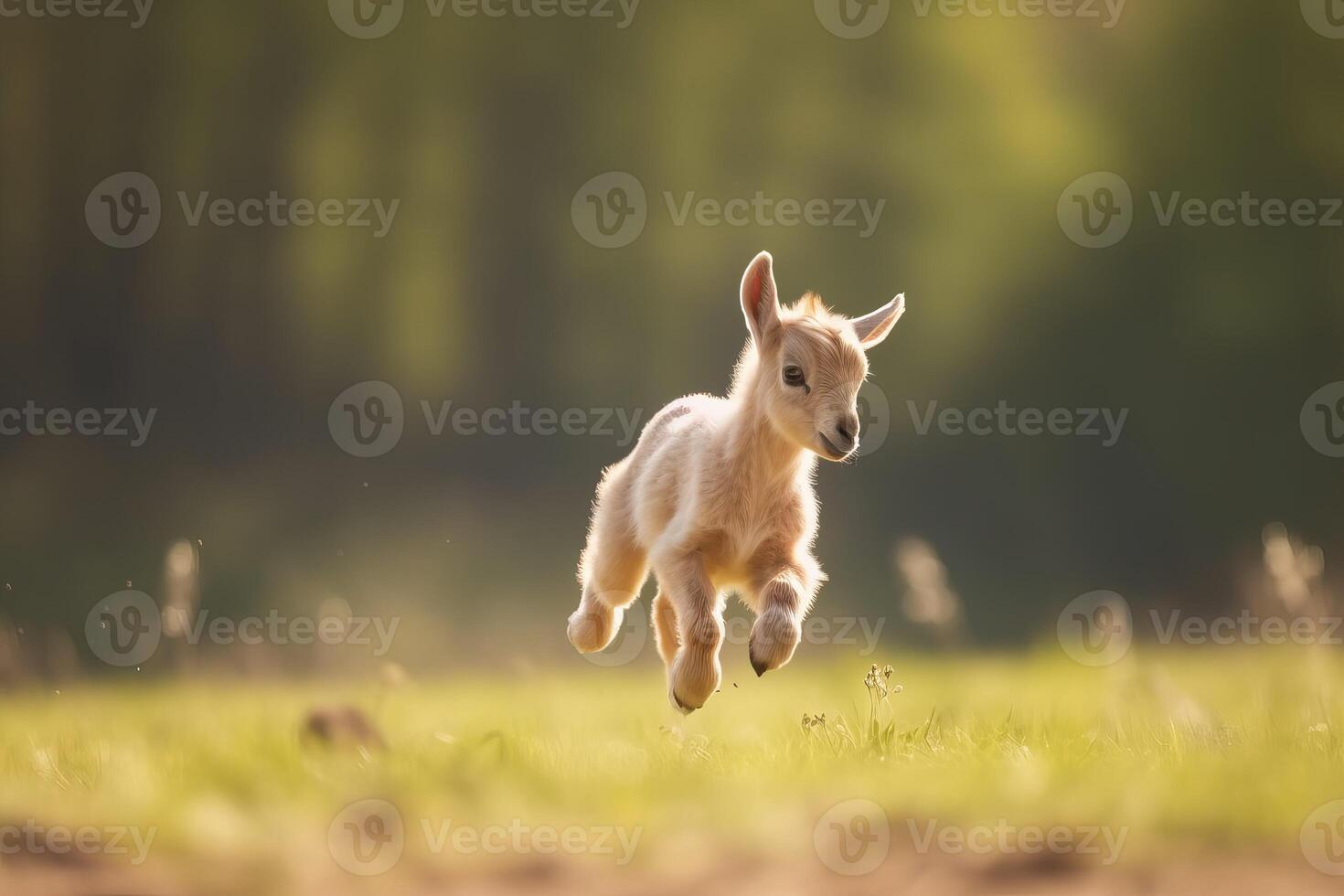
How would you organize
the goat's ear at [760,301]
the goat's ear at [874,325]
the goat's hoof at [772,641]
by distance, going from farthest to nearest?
1. the goat's ear at [874,325]
2. the goat's ear at [760,301]
3. the goat's hoof at [772,641]

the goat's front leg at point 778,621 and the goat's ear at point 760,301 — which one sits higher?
the goat's ear at point 760,301

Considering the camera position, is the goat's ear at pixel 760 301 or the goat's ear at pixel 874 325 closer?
the goat's ear at pixel 760 301

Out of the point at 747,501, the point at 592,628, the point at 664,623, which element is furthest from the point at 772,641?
the point at 592,628

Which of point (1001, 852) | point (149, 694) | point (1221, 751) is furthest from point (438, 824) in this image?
point (149, 694)

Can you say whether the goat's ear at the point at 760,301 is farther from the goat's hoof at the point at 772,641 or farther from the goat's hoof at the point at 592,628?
the goat's hoof at the point at 592,628

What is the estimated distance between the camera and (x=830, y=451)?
16.2ft

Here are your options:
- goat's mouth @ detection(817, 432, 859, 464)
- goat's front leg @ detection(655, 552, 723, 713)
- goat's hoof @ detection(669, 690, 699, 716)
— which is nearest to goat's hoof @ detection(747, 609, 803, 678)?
goat's front leg @ detection(655, 552, 723, 713)

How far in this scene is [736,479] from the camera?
210 inches

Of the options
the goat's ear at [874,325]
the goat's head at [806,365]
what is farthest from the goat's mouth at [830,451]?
the goat's ear at [874,325]

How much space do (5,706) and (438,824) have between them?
152 inches

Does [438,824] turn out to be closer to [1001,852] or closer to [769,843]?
[769,843]

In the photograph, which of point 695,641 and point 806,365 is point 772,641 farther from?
point 806,365

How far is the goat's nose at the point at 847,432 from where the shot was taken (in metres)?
4.91

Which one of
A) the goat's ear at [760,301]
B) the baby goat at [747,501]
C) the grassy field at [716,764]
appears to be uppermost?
the goat's ear at [760,301]
